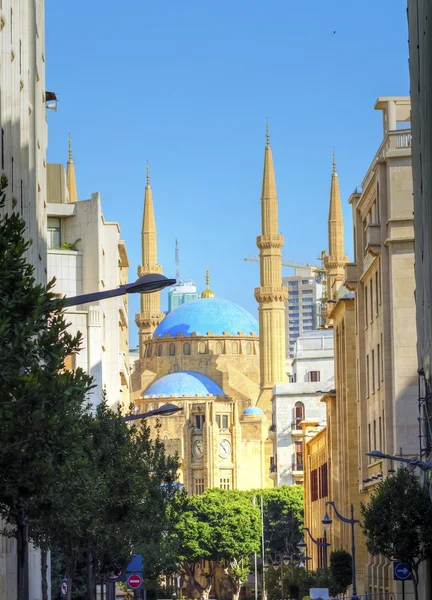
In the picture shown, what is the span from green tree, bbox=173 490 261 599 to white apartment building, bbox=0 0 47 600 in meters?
79.6

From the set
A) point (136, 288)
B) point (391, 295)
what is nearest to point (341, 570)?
point (391, 295)

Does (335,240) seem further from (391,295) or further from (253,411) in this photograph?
(391,295)

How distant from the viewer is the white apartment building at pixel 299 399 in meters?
124

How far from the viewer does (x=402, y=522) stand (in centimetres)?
3584

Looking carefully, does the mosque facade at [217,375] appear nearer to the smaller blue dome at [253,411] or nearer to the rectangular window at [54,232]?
the smaller blue dome at [253,411]

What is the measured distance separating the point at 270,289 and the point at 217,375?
23522 mm

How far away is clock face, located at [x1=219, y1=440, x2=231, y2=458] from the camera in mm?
158625

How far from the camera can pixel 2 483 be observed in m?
16.9

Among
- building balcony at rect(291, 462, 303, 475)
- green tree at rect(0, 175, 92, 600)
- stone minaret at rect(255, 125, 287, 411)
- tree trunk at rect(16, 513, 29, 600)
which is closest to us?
green tree at rect(0, 175, 92, 600)

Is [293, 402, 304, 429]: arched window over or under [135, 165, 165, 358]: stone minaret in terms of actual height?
under

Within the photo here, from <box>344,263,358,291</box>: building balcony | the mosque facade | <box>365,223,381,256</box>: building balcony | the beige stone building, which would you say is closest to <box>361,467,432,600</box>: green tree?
the beige stone building

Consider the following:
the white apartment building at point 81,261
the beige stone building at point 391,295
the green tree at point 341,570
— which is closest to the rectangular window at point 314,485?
the white apartment building at point 81,261

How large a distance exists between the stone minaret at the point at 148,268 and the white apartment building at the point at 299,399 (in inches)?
1561

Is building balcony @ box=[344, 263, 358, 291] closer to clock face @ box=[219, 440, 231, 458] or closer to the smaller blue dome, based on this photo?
clock face @ box=[219, 440, 231, 458]
